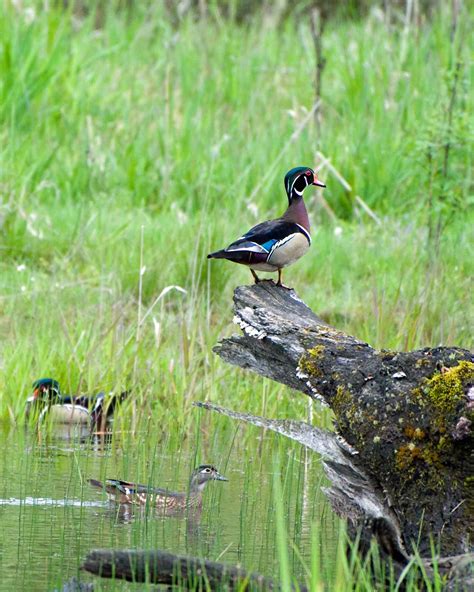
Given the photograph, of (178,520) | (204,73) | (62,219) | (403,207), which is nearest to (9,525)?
(178,520)

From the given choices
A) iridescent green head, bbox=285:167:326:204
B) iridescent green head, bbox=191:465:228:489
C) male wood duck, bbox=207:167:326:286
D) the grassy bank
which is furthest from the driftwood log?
the grassy bank

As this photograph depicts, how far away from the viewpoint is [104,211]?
407 inches

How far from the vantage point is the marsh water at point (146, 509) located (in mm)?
4895

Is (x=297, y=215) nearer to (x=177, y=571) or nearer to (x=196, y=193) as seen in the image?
(x=177, y=571)

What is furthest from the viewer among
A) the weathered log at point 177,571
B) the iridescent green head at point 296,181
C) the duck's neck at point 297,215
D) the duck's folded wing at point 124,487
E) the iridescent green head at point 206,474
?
the iridescent green head at point 296,181

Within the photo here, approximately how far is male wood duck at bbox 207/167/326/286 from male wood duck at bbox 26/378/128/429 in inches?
70.1

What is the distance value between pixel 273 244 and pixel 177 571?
91.0 inches

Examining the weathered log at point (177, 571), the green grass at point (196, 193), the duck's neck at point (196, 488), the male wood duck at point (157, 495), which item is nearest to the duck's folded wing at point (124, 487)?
the male wood duck at point (157, 495)

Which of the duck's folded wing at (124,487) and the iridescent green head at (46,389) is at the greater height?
the iridescent green head at (46,389)

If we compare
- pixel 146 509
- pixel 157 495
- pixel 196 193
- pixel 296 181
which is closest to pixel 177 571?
pixel 146 509

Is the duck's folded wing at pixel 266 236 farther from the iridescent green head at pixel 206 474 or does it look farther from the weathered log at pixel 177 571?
the weathered log at pixel 177 571

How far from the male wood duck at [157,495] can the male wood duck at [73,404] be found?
1.43 metres

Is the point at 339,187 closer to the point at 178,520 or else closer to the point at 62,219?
the point at 62,219

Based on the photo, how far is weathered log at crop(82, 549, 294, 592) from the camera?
11.9 feet
